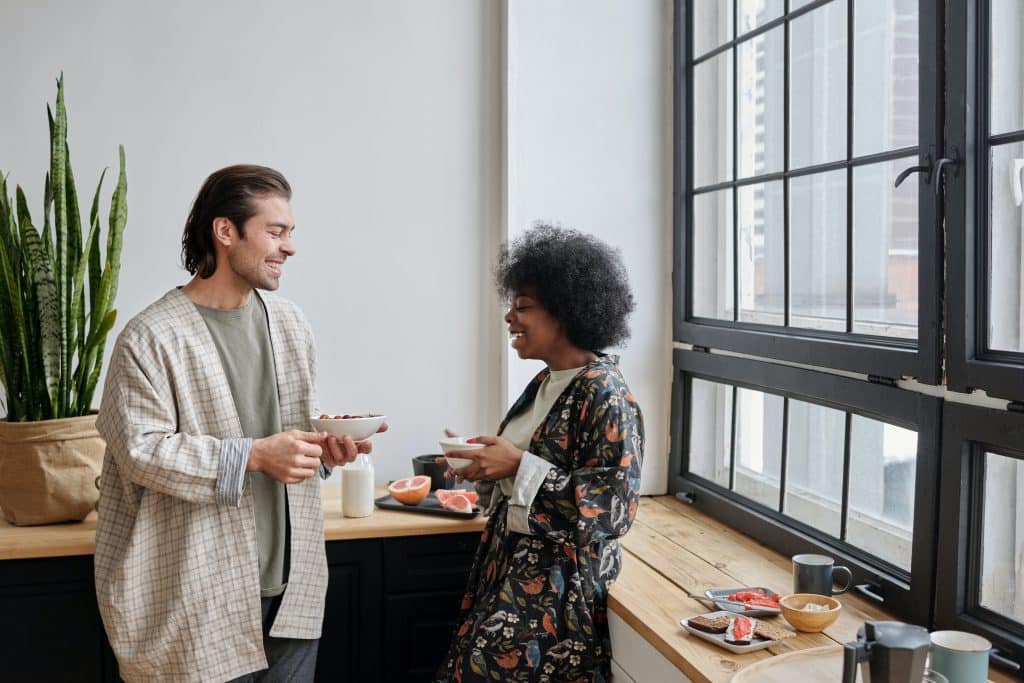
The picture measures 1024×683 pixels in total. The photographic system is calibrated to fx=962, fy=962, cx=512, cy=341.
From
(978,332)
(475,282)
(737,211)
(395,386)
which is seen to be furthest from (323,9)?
(978,332)

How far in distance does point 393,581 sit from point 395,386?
73 cm

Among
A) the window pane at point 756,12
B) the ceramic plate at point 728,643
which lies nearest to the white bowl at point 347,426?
the ceramic plate at point 728,643

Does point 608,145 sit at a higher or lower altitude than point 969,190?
higher

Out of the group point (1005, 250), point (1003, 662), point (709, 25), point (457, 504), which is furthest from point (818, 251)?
point (457, 504)

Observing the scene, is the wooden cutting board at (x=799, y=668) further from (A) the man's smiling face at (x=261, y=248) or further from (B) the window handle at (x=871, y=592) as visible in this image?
(A) the man's smiling face at (x=261, y=248)

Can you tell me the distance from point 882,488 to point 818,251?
63cm

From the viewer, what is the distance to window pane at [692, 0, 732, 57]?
3031mm

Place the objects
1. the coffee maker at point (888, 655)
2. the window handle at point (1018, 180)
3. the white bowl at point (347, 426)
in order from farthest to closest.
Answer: the white bowl at point (347, 426) → the window handle at point (1018, 180) → the coffee maker at point (888, 655)

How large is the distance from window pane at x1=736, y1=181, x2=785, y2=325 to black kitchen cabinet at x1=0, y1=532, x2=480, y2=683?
3.44 feet

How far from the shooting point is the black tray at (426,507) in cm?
270

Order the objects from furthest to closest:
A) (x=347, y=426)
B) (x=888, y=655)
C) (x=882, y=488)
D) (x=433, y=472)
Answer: (x=433, y=472) < (x=882, y=488) < (x=347, y=426) < (x=888, y=655)

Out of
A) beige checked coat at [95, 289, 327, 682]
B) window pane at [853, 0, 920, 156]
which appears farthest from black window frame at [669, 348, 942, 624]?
beige checked coat at [95, 289, 327, 682]

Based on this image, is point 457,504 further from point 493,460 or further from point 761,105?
point 761,105

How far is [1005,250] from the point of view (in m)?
1.89
